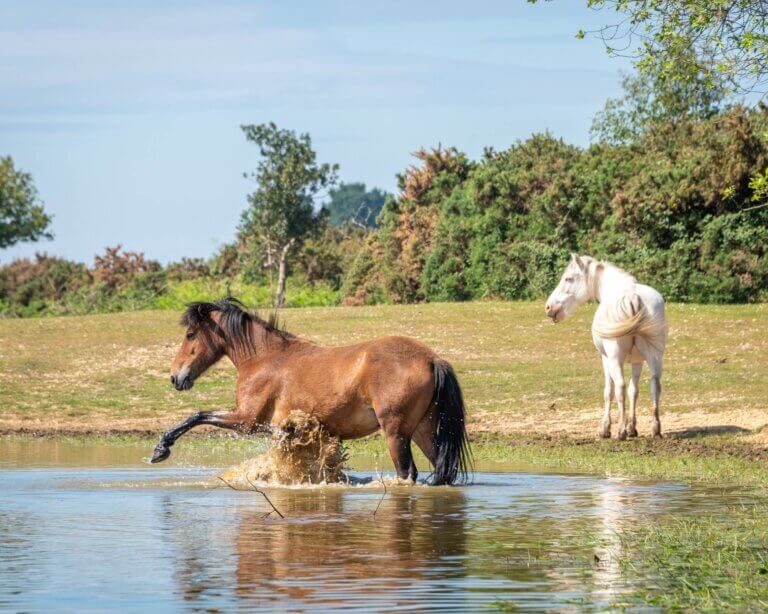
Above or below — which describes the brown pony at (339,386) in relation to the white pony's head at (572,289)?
below

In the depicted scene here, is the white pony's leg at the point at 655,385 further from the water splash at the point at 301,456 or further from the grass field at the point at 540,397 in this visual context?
the water splash at the point at 301,456

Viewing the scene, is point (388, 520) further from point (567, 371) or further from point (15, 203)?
point (15, 203)

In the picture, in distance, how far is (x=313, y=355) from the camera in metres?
12.3

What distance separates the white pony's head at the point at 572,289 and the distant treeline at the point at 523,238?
8.87 m

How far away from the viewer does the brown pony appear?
1156cm

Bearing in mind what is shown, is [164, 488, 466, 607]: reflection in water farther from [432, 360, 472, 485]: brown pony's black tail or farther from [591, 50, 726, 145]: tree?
[591, 50, 726, 145]: tree

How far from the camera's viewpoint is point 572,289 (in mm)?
17562

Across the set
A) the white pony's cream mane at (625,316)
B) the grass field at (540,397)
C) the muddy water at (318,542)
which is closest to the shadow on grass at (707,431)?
the grass field at (540,397)

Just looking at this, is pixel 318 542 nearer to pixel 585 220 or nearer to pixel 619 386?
pixel 619 386

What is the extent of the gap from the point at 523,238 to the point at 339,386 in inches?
963

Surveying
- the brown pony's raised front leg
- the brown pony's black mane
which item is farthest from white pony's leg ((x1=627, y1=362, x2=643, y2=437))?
the brown pony's raised front leg

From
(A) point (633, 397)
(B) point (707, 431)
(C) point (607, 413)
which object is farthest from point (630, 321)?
(B) point (707, 431)

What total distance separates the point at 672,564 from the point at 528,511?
8.70 feet

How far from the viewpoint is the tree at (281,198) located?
151 ft
